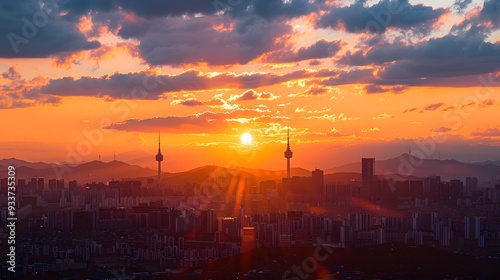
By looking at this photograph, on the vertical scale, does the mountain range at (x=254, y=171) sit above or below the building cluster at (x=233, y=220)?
above

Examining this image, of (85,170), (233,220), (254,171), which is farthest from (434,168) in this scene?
(233,220)

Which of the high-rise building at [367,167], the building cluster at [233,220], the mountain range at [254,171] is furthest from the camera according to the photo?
the mountain range at [254,171]

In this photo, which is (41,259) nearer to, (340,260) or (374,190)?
(340,260)

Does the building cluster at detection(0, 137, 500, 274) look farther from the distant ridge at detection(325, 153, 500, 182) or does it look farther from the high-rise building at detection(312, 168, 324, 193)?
the distant ridge at detection(325, 153, 500, 182)

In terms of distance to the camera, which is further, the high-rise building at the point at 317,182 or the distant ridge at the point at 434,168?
the distant ridge at the point at 434,168

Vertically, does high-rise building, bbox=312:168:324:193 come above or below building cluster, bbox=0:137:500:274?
above

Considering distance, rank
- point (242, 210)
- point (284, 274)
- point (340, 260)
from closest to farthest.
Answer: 1. point (284, 274)
2. point (340, 260)
3. point (242, 210)

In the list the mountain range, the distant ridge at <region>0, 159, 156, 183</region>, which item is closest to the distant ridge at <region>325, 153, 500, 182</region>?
the mountain range

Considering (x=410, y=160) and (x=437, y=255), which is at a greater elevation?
(x=410, y=160)

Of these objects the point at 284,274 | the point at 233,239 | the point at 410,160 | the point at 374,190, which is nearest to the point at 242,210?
the point at 374,190

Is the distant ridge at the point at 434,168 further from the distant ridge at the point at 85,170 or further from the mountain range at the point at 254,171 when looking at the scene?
the distant ridge at the point at 85,170

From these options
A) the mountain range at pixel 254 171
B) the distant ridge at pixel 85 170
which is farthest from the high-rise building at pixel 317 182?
the distant ridge at pixel 85 170
